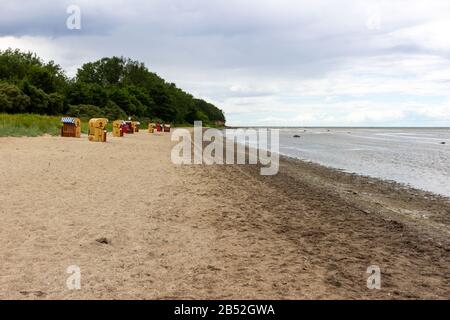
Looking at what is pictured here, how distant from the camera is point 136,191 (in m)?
11.8

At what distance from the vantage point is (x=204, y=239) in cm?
770

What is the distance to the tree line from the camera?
186 feet

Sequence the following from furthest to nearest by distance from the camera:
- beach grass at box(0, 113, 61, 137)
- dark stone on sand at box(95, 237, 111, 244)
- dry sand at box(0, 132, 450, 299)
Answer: beach grass at box(0, 113, 61, 137) → dark stone on sand at box(95, 237, 111, 244) → dry sand at box(0, 132, 450, 299)

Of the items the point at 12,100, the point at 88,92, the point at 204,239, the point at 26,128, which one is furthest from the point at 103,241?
the point at 88,92

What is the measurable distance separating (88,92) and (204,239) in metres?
69.9

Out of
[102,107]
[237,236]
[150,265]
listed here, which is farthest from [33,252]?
[102,107]

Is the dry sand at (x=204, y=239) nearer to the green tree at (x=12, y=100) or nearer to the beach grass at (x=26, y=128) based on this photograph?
the beach grass at (x=26, y=128)

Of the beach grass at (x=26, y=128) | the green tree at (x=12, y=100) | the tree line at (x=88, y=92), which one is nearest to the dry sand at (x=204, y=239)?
the beach grass at (x=26, y=128)

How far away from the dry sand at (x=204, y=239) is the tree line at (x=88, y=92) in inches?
1716

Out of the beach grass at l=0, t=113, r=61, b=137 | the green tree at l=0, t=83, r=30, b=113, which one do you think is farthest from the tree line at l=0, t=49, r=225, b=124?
the beach grass at l=0, t=113, r=61, b=137

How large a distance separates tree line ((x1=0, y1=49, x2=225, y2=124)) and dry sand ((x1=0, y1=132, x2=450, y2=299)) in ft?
143

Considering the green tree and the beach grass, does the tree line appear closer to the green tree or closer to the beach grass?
the green tree

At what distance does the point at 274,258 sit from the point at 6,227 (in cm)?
450
